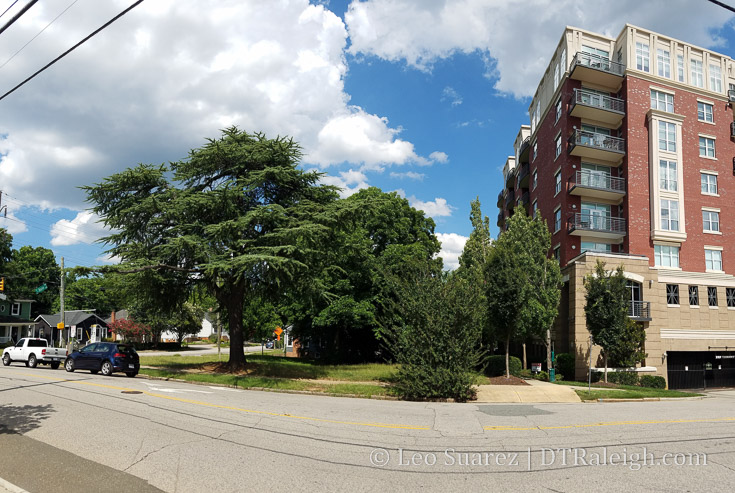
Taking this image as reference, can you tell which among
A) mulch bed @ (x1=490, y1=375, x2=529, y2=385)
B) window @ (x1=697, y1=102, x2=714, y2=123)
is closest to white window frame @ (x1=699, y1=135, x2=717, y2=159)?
window @ (x1=697, y1=102, x2=714, y2=123)

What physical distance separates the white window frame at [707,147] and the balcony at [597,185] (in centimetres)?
682

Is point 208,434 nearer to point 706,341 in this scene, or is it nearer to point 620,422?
point 620,422

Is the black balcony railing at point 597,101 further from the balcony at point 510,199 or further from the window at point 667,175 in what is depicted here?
the balcony at point 510,199

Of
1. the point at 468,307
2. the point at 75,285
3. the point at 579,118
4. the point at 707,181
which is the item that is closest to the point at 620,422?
the point at 468,307

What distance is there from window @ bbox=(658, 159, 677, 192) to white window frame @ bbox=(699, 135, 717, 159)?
3238 millimetres

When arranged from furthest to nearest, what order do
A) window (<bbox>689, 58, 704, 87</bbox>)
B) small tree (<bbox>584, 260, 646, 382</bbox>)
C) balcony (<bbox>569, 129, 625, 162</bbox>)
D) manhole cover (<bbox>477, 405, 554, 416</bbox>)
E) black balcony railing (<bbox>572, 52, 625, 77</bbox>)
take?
window (<bbox>689, 58, 704, 87</bbox>) → black balcony railing (<bbox>572, 52, 625, 77</bbox>) → balcony (<bbox>569, 129, 625, 162</bbox>) → small tree (<bbox>584, 260, 646, 382</bbox>) → manhole cover (<bbox>477, 405, 554, 416</bbox>)

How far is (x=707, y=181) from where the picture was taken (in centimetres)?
3562

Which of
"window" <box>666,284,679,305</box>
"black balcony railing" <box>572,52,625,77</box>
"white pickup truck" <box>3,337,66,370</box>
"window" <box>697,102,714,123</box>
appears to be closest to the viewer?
"white pickup truck" <box>3,337,66,370</box>

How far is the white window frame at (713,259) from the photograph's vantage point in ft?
113

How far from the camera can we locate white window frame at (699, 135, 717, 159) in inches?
1409

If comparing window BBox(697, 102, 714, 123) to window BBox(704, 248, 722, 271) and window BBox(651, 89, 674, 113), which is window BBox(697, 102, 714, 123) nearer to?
window BBox(651, 89, 674, 113)

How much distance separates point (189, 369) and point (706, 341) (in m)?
31.6

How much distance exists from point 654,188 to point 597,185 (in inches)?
142

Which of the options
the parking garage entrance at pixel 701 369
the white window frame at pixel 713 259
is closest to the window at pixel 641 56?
the white window frame at pixel 713 259
